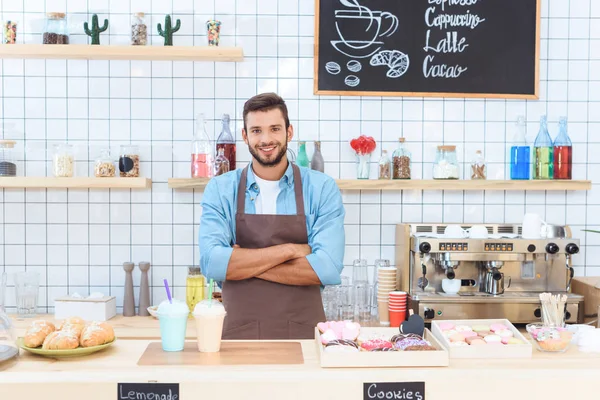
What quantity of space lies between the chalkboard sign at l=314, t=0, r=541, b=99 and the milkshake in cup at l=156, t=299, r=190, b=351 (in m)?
1.99

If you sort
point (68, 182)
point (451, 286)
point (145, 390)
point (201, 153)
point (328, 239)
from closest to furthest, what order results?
point (145, 390), point (328, 239), point (451, 286), point (68, 182), point (201, 153)

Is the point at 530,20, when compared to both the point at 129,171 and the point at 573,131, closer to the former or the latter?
the point at 573,131

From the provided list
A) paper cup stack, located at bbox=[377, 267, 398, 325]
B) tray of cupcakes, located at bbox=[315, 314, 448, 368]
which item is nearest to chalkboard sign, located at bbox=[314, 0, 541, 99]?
paper cup stack, located at bbox=[377, 267, 398, 325]

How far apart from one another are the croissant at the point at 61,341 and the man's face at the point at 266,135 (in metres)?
0.99

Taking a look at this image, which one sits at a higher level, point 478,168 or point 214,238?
point 478,168

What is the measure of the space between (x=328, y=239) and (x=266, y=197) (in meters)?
0.34

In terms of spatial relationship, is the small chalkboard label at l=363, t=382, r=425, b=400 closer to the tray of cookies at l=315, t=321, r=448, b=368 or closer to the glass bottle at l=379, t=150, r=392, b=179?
the tray of cookies at l=315, t=321, r=448, b=368

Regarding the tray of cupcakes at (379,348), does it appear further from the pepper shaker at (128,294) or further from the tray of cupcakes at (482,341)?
the pepper shaker at (128,294)

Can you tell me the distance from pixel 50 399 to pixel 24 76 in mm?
2347

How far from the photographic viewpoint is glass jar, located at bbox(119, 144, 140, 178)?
11.3 ft

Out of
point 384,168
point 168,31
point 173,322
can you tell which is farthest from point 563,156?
point 173,322

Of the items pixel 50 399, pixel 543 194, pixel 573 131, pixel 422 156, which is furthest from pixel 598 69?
pixel 50 399

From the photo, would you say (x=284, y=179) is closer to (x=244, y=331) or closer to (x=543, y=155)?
(x=244, y=331)

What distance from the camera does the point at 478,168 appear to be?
3.62 m
